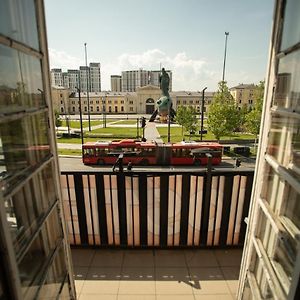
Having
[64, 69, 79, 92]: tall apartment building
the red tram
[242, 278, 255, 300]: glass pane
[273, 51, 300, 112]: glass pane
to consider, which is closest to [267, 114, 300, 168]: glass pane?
[273, 51, 300, 112]: glass pane

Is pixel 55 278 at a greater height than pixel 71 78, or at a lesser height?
lesser

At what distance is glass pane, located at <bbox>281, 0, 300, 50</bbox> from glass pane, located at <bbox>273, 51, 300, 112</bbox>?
0.52ft

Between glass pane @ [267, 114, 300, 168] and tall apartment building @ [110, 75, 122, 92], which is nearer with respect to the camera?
glass pane @ [267, 114, 300, 168]

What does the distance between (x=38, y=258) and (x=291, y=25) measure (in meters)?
4.23

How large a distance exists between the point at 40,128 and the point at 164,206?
11.9 ft

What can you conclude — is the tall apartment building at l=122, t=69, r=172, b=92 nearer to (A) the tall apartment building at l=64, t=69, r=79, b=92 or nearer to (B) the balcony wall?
(A) the tall apartment building at l=64, t=69, r=79, b=92

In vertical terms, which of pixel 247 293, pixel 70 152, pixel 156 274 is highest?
pixel 247 293

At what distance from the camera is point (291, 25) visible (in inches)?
108

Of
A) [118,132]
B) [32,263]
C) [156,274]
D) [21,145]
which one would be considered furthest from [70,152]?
[21,145]

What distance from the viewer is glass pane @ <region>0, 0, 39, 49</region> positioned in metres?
2.23

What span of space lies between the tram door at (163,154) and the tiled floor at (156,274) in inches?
482

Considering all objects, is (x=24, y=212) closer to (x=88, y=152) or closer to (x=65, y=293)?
(x=65, y=293)

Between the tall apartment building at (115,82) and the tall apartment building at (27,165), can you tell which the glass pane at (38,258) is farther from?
the tall apartment building at (115,82)

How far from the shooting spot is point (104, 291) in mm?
4934
